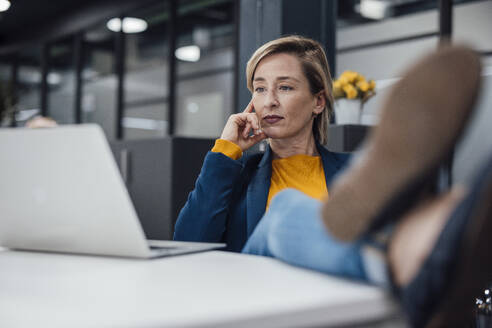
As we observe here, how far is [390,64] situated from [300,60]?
8.88ft

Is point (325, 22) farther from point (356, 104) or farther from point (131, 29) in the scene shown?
point (131, 29)

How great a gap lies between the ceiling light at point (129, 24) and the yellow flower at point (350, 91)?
4828mm

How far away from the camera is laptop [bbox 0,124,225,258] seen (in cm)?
84

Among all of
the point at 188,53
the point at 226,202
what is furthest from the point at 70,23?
the point at 226,202

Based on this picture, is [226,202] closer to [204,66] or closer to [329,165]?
[329,165]

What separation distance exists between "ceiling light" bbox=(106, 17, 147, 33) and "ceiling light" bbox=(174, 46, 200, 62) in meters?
0.72

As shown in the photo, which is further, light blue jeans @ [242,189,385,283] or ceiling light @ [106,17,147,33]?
ceiling light @ [106,17,147,33]

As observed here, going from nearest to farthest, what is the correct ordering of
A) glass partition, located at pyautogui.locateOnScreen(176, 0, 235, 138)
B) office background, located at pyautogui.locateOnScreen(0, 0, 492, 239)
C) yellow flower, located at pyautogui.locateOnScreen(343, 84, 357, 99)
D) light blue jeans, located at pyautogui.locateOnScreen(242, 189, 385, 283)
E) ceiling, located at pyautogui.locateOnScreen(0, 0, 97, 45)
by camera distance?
light blue jeans, located at pyautogui.locateOnScreen(242, 189, 385, 283)
yellow flower, located at pyautogui.locateOnScreen(343, 84, 357, 99)
office background, located at pyautogui.locateOnScreen(0, 0, 492, 239)
glass partition, located at pyautogui.locateOnScreen(176, 0, 235, 138)
ceiling, located at pyautogui.locateOnScreen(0, 0, 97, 45)

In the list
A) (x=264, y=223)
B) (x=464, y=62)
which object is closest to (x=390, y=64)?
(x=264, y=223)

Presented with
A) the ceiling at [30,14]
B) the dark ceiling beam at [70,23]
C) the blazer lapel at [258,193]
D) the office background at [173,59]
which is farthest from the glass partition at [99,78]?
the blazer lapel at [258,193]

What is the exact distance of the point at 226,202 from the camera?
151cm

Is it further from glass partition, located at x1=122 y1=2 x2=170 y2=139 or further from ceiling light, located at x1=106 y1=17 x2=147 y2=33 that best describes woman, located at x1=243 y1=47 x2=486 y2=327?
ceiling light, located at x1=106 y1=17 x2=147 y2=33

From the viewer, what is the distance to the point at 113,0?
278 inches

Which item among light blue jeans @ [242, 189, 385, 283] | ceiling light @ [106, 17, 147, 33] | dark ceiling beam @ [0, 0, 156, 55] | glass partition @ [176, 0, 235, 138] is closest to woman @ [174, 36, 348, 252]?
light blue jeans @ [242, 189, 385, 283]
